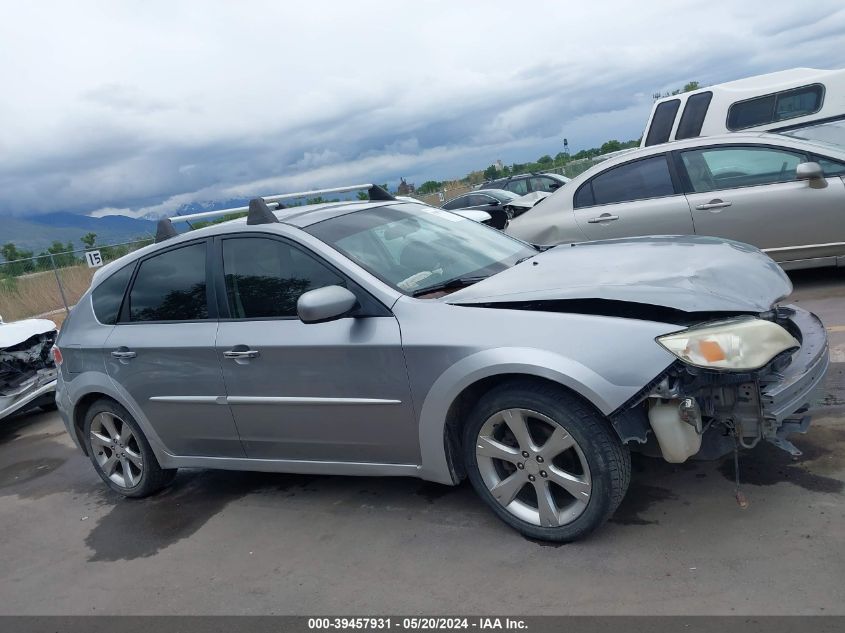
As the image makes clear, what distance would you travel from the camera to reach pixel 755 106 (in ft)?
32.1

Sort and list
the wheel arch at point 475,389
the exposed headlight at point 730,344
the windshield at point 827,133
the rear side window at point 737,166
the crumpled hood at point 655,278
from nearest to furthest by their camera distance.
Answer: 1. the exposed headlight at point 730,344
2. the wheel arch at point 475,389
3. the crumpled hood at point 655,278
4. the rear side window at point 737,166
5. the windshield at point 827,133

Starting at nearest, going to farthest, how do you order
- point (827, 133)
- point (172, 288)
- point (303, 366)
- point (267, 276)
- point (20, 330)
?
point (303, 366), point (267, 276), point (172, 288), point (827, 133), point (20, 330)

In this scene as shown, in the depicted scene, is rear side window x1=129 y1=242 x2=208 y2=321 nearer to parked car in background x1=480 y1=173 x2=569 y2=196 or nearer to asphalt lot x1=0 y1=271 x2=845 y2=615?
asphalt lot x1=0 y1=271 x2=845 y2=615

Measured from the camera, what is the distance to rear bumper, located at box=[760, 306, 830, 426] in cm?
295

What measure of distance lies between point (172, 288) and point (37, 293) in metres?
14.1

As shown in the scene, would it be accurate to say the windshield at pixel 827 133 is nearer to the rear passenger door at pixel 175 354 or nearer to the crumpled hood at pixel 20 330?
the rear passenger door at pixel 175 354

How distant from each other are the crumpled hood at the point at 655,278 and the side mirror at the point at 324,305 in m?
0.52

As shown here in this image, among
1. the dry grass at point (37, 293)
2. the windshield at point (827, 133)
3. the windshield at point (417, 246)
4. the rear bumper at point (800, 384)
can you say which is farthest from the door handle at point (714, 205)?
the dry grass at point (37, 293)

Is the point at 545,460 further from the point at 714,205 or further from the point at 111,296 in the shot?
the point at 714,205

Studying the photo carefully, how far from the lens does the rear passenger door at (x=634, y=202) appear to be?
704 centimetres

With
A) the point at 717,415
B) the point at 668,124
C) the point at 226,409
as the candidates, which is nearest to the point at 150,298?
the point at 226,409

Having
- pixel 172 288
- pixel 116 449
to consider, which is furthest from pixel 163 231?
pixel 116 449

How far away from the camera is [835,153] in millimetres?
6512

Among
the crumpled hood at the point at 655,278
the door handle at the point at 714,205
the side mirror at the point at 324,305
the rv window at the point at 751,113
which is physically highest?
the rv window at the point at 751,113
